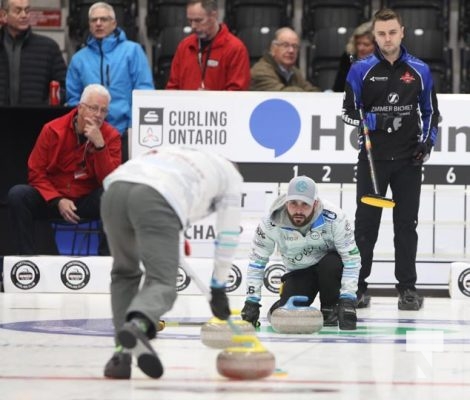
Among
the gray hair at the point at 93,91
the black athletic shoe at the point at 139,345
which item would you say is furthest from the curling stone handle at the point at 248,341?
the gray hair at the point at 93,91

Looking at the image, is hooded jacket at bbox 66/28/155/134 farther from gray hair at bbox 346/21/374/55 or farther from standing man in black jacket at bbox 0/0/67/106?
gray hair at bbox 346/21/374/55

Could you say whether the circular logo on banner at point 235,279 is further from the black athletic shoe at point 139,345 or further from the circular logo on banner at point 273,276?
the black athletic shoe at point 139,345

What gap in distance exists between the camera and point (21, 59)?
11000mm

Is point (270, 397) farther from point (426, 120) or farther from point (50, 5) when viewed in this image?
point (50, 5)

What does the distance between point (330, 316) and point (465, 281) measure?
8.90ft

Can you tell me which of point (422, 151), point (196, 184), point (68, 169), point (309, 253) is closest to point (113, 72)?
point (68, 169)

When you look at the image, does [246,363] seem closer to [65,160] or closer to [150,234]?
[150,234]

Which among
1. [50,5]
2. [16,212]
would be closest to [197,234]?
[16,212]

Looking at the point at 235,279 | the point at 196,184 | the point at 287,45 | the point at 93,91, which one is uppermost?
the point at 287,45

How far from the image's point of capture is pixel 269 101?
10492 mm

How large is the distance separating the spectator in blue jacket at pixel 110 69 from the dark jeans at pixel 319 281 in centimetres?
344

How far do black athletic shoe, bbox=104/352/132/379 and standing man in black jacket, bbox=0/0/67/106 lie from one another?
20.2 ft

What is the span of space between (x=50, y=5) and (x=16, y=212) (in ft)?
13.6

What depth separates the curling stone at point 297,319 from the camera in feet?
23.2
